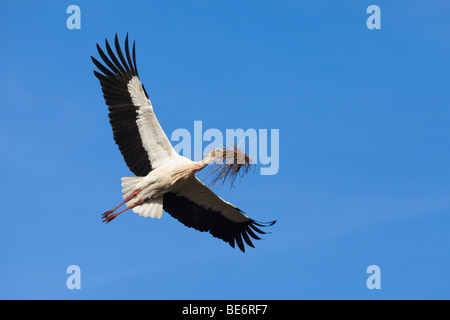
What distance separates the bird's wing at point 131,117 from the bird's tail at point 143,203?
21 cm

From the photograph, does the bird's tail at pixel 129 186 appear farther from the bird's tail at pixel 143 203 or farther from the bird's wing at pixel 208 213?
the bird's wing at pixel 208 213

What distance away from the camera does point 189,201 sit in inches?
653

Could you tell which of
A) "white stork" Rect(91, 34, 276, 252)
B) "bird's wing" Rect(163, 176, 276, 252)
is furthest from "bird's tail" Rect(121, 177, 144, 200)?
"bird's wing" Rect(163, 176, 276, 252)

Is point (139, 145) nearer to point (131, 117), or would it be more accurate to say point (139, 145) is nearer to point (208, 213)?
point (131, 117)

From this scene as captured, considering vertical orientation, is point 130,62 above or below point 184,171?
above

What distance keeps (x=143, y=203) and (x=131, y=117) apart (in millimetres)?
1603

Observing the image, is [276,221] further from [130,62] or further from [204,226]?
[130,62]

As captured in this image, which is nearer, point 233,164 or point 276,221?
point 233,164

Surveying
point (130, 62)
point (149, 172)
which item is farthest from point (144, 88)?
point (149, 172)

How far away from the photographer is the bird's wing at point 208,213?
53.8 feet

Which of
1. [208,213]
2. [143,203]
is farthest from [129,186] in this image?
[208,213]

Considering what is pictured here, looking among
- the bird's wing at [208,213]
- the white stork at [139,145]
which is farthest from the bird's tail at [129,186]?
the bird's wing at [208,213]

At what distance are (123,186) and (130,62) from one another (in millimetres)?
2320

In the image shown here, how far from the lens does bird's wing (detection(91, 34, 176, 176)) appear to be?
50.8ft
